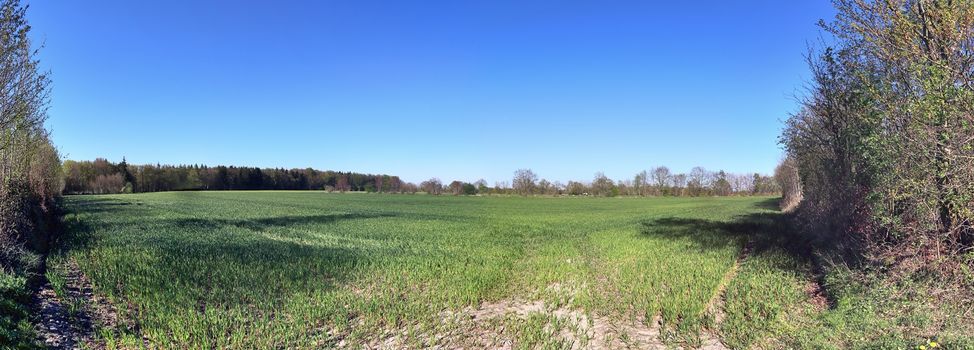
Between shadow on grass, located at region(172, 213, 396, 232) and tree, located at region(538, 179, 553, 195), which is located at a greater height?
tree, located at region(538, 179, 553, 195)

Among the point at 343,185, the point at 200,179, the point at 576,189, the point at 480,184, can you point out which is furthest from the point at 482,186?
the point at 200,179

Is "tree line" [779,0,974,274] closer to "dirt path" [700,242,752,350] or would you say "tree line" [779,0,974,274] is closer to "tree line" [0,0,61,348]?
"dirt path" [700,242,752,350]

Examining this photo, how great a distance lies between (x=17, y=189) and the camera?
15359 millimetres

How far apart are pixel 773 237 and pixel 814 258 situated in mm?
7192

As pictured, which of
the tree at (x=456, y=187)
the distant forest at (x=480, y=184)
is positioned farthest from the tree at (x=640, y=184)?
the tree at (x=456, y=187)

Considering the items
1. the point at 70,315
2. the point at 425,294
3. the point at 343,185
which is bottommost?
the point at 425,294

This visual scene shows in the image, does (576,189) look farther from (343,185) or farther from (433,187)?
(343,185)

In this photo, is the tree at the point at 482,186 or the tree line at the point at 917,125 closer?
the tree line at the point at 917,125

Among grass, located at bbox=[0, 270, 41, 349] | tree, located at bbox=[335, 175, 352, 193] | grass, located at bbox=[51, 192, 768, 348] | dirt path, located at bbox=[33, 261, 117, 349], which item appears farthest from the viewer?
tree, located at bbox=[335, 175, 352, 193]

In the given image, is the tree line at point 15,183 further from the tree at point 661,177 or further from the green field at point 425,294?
the tree at point 661,177

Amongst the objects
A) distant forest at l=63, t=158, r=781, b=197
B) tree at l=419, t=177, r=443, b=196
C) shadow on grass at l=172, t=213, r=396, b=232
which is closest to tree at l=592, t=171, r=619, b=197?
distant forest at l=63, t=158, r=781, b=197

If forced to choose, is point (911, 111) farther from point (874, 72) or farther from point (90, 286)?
point (90, 286)

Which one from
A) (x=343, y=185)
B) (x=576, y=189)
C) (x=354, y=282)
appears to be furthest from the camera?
(x=343, y=185)

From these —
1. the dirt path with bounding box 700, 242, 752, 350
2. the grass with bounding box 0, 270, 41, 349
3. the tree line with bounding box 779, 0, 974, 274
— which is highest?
the tree line with bounding box 779, 0, 974, 274
